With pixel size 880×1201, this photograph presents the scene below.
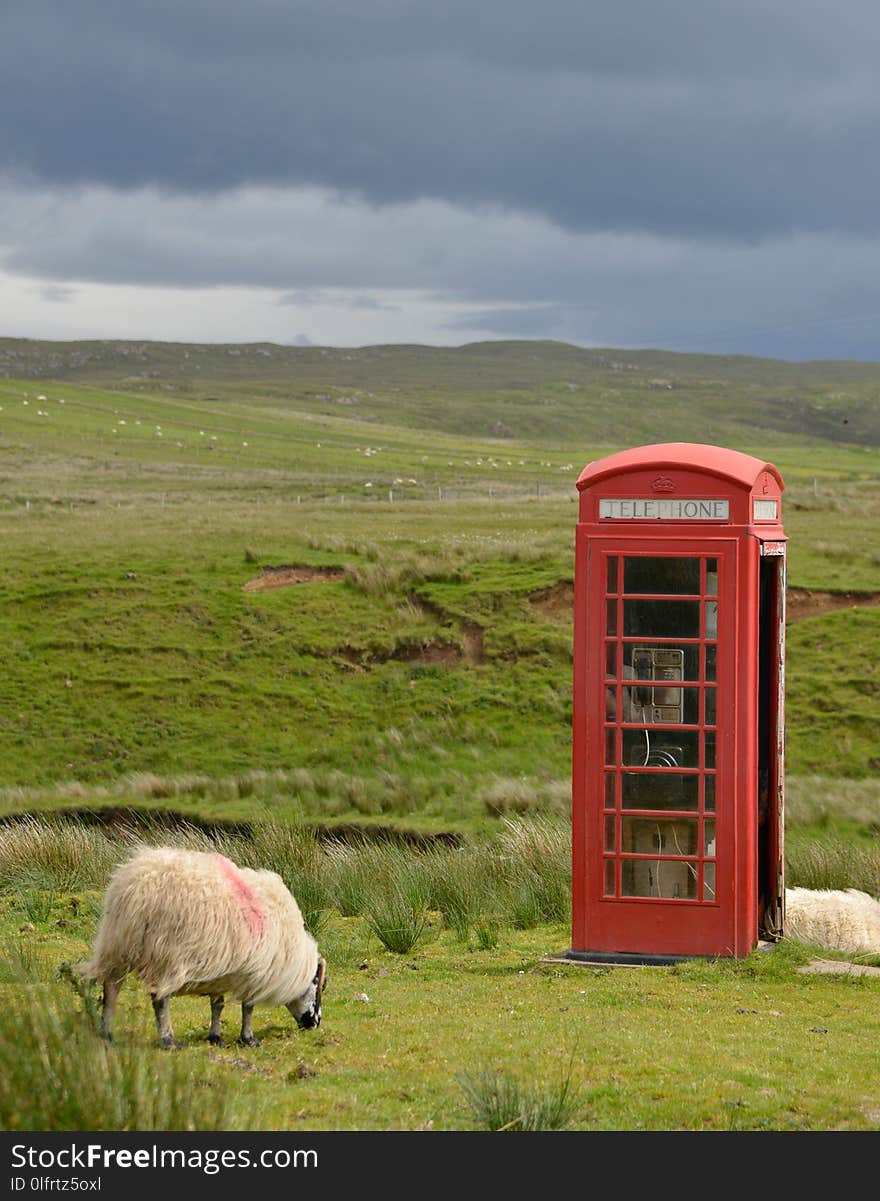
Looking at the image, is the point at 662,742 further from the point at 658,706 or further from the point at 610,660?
the point at 610,660

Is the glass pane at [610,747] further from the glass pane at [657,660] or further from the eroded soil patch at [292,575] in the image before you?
the eroded soil patch at [292,575]

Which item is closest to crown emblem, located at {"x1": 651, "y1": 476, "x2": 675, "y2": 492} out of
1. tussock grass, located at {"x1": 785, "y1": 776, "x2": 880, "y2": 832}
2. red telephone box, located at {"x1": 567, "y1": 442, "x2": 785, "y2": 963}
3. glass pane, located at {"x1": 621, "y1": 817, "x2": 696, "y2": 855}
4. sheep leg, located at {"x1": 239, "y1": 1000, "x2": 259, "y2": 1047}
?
red telephone box, located at {"x1": 567, "y1": 442, "x2": 785, "y2": 963}

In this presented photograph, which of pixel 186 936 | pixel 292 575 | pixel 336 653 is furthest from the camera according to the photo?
pixel 292 575

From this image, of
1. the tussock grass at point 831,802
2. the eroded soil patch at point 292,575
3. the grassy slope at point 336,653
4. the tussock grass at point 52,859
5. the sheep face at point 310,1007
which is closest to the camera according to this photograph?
the sheep face at point 310,1007

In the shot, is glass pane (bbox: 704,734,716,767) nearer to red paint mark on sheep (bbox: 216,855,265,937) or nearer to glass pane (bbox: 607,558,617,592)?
glass pane (bbox: 607,558,617,592)

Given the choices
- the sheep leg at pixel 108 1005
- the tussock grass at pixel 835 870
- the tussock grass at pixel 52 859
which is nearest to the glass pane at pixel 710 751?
the tussock grass at pixel 835 870

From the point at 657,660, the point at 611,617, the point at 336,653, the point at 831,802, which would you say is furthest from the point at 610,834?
the point at 336,653

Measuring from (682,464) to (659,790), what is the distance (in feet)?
8.00

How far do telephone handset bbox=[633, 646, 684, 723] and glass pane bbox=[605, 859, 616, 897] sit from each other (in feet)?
3.74

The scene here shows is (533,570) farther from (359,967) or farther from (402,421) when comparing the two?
(402,421)

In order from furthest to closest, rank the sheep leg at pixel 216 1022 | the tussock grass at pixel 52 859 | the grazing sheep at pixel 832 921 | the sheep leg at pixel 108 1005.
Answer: the tussock grass at pixel 52 859, the grazing sheep at pixel 832 921, the sheep leg at pixel 216 1022, the sheep leg at pixel 108 1005

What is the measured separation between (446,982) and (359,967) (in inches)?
34.3

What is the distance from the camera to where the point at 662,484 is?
1045cm

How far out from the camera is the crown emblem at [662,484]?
1044 centimetres
